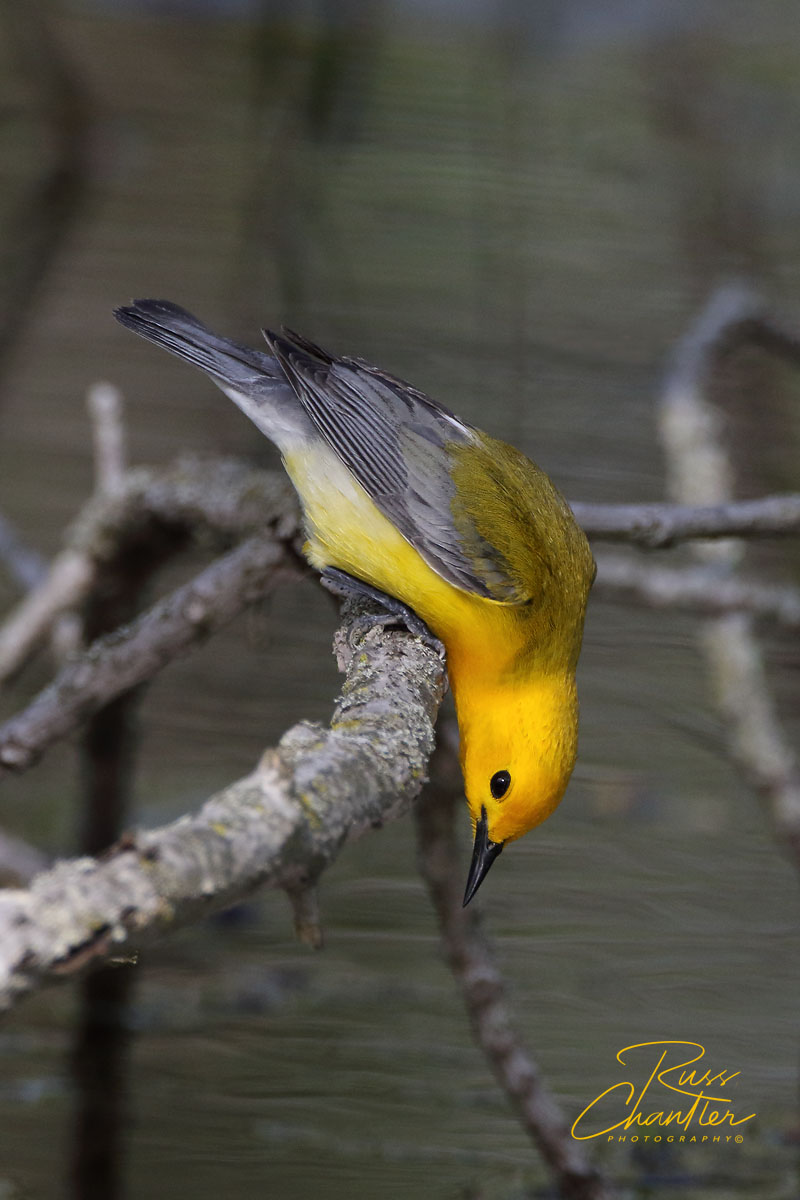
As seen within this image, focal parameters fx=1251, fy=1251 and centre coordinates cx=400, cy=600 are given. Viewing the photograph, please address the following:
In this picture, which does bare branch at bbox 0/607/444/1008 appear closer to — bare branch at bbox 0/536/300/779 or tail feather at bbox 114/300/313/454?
bare branch at bbox 0/536/300/779

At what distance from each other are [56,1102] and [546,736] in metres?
2.37

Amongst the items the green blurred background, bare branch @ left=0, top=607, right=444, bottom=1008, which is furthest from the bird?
bare branch @ left=0, top=607, right=444, bottom=1008

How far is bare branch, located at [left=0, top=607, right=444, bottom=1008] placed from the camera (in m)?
1.02

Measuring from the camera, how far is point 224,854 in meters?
1.16

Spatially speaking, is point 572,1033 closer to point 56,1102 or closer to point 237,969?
point 237,969

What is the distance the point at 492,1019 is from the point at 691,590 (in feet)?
4.50

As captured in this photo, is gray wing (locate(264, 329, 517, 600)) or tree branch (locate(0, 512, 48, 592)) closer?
gray wing (locate(264, 329, 517, 600))

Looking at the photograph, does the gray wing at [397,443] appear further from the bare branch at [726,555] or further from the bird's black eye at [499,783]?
the bare branch at [726,555]

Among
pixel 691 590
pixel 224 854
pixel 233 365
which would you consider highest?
pixel 233 365

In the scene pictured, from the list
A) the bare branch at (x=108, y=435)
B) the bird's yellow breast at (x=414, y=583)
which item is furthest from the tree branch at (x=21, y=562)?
the bird's yellow breast at (x=414, y=583)

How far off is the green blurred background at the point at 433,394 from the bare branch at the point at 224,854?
2.13 m

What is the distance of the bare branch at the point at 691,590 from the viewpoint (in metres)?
3.75

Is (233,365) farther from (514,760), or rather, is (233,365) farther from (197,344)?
(514,760)
